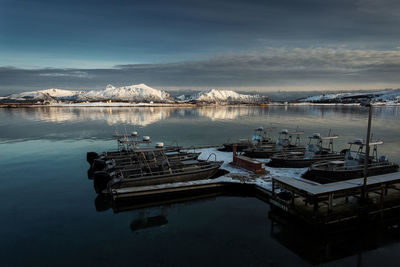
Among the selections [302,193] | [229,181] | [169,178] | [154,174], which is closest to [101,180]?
[154,174]

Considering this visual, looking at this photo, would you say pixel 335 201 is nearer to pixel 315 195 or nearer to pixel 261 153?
pixel 315 195

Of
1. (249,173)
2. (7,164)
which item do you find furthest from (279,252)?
(7,164)

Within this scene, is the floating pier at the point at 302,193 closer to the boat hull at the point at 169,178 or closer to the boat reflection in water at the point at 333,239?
the boat hull at the point at 169,178

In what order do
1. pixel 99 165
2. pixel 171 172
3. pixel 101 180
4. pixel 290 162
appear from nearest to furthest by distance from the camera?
1. pixel 101 180
2. pixel 171 172
3. pixel 290 162
4. pixel 99 165

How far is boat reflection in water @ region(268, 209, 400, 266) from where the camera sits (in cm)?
1184

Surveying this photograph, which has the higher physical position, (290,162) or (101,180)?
(290,162)

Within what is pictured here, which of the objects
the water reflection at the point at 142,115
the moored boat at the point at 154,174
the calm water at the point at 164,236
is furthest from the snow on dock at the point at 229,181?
the water reflection at the point at 142,115

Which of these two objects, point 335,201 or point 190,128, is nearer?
point 335,201

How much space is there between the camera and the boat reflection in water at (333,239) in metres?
11.8

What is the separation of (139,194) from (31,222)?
6865mm

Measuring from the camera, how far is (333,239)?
13.0m

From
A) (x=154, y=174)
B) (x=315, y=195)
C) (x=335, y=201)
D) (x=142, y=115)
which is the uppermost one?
(x=142, y=115)

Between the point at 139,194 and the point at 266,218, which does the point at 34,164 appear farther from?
the point at 266,218

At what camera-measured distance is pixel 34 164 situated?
88.4 feet
